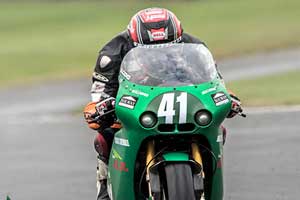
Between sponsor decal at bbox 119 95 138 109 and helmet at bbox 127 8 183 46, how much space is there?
751mm

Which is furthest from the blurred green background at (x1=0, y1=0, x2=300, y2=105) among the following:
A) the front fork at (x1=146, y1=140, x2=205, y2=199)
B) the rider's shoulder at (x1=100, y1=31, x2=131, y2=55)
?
the front fork at (x1=146, y1=140, x2=205, y2=199)

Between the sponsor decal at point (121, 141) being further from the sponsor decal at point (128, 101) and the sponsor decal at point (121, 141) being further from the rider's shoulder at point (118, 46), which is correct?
the rider's shoulder at point (118, 46)

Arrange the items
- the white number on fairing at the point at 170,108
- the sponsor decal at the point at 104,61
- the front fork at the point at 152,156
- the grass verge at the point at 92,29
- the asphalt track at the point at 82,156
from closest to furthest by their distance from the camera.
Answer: the white number on fairing at the point at 170,108 → the front fork at the point at 152,156 → the sponsor decal at the point at 104,61 → the asphalt track at the point at 82,156 → the grass verge at the point at 92,29

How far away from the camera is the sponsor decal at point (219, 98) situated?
620 centimetres

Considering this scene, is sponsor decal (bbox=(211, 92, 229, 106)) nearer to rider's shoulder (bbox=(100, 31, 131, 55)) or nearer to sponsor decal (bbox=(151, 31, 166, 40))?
sponsor decal (bbox=(151, 31, 166, 40))

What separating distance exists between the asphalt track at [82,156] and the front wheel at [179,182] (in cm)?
301

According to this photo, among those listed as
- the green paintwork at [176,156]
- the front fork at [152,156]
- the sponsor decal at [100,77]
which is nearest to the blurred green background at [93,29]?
the sponsor decal at [100,77]

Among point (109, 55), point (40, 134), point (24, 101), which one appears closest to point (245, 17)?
point (24, 101)

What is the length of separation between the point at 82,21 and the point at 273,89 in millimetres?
28336

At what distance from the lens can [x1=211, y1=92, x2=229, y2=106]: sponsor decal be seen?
6203mm

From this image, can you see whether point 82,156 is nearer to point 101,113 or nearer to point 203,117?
point 101,113

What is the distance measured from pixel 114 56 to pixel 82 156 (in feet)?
16.7

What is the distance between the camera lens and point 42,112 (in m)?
19.6

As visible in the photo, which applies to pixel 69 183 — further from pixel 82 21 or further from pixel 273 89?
→ pixel 82 21
